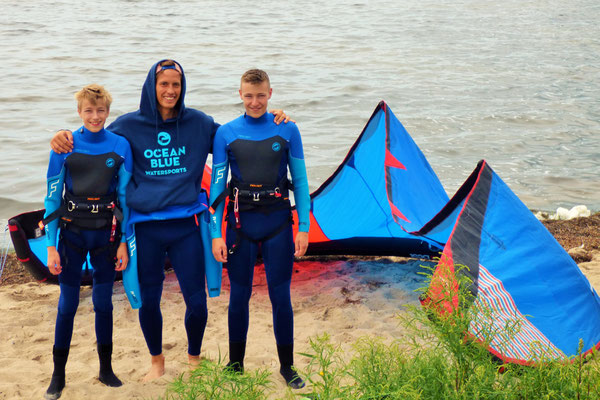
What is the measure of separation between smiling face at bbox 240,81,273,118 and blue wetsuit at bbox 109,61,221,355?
0.97 feet

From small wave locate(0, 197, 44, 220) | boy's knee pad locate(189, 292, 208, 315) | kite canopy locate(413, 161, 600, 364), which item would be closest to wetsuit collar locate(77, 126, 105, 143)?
boy's knee pad locate(189, 292, 208, 315)

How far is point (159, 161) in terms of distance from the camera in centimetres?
376

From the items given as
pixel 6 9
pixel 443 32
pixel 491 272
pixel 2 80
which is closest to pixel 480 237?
pixel 491 272

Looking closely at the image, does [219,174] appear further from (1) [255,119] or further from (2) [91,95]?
(2) [91,95]

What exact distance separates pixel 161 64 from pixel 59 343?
1.70 m

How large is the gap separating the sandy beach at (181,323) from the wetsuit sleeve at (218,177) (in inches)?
31.9

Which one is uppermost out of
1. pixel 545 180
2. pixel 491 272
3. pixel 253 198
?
pixel 253 198

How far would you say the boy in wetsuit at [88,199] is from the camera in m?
3.63

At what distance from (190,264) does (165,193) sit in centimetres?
44

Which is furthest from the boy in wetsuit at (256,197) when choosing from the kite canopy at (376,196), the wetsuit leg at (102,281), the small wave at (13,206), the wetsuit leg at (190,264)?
the small wave at (13,206)

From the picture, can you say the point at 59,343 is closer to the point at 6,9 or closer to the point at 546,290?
the point at 546,290

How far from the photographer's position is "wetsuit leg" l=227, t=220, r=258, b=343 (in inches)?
152

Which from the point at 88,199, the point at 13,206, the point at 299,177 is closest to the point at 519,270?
the point at 299,177

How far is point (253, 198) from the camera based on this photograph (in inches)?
150
